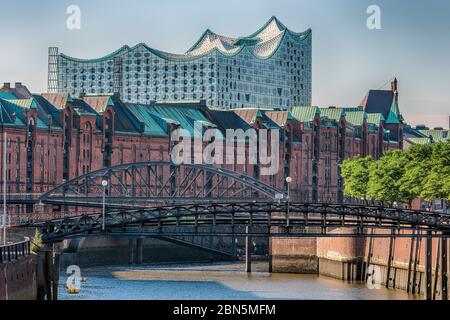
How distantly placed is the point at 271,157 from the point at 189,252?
43225mm

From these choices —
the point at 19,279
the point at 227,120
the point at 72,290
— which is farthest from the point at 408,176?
the point at 19,279

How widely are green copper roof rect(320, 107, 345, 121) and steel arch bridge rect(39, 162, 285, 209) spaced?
51.9 ft

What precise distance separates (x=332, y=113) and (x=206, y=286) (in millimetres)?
98593

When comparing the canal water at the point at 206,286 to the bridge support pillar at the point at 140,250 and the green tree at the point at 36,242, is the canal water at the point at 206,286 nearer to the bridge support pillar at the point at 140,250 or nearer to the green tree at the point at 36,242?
the green tree at the point at 36,242

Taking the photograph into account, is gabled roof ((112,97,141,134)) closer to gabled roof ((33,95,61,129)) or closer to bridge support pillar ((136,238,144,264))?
gabled roof ((33,95,61,129))

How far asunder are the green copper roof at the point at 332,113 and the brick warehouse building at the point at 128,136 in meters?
0.10

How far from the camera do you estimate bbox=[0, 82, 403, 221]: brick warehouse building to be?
143000mm

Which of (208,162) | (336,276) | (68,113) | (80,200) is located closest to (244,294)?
(336,276)

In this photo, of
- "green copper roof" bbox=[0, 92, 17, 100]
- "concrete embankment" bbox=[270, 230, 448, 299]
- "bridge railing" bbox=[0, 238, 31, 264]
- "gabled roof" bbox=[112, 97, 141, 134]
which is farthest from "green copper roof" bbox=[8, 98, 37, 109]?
"bridge railing" bbox=[0, 238, 31, 264]

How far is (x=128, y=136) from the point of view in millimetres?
160000

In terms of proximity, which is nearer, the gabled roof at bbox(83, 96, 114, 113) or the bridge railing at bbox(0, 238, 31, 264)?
the bridge railing at bbox(0, 238, 31, 264)

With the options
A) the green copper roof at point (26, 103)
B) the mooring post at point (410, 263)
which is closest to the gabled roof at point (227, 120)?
the green copper roof at point (26, 103)

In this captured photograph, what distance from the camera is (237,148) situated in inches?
6885

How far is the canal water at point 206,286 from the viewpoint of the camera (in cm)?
9100
